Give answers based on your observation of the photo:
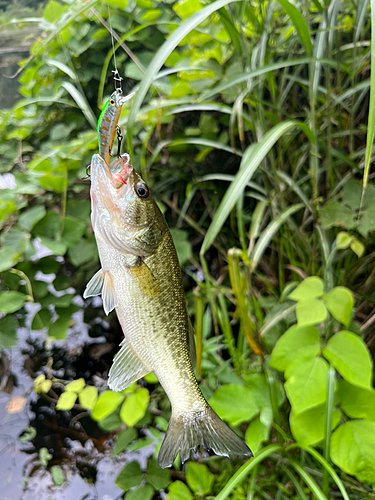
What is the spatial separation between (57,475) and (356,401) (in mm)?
1121

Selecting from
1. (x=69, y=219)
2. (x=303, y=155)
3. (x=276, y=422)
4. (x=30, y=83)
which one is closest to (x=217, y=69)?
(x=303, y=155)

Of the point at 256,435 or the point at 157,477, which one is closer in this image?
the point at 256,435

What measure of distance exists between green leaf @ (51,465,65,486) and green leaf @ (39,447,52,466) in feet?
0.13

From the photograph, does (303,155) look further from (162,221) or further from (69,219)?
(162,221)

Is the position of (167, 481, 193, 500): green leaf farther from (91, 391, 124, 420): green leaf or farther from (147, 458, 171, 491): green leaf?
(91, 391, 124, 420): green leaf

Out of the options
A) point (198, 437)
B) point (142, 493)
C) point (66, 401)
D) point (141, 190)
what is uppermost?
point (141, 190)

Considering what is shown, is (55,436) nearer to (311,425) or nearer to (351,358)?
(311,425)

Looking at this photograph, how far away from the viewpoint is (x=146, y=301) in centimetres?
45

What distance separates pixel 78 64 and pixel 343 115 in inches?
41.3

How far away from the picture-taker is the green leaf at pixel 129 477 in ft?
3.46

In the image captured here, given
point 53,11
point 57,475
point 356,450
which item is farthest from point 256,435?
point 53,11

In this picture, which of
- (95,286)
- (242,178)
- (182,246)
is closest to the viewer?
(95,286)

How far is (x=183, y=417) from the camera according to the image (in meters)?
0.47

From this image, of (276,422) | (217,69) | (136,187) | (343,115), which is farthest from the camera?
(343,115)
